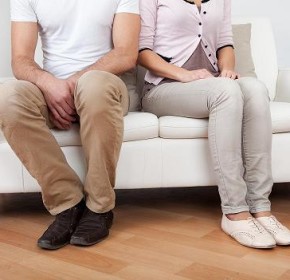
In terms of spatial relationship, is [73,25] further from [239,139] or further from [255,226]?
[255,226]

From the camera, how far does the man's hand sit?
1588 mm

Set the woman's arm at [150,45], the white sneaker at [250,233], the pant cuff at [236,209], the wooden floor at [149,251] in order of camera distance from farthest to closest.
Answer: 1. the woman's arm at [150,45]
2. the pant cuff at [236,209]
3. the white sneaker at [250,233]
4. the wooden floor at [149,251]

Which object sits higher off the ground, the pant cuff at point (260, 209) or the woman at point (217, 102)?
the woman at point (217, 102)

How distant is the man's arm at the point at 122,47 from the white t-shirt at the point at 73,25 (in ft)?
0.11

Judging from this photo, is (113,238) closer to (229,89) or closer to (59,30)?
(229,89)

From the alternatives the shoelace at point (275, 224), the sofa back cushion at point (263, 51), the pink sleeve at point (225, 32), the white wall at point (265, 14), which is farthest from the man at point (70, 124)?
the white wall at point (265, 14)

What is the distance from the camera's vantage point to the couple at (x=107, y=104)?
151cm

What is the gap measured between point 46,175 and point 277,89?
125 centimetres

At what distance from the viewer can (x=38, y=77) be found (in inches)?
65.7

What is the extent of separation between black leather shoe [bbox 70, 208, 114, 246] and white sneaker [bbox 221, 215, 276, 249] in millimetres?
408

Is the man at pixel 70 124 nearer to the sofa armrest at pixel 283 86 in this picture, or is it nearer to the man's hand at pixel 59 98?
the man's hand at pixel 59 98

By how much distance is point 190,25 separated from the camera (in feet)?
6.13

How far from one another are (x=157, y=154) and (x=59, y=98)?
0.42m

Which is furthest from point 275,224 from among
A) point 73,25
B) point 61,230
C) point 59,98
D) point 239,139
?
point 73,25
